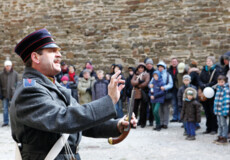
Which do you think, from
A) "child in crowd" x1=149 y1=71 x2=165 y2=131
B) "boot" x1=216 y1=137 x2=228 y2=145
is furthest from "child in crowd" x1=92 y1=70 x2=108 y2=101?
"boot" x1=216 y1=137 x2=228 y2=145

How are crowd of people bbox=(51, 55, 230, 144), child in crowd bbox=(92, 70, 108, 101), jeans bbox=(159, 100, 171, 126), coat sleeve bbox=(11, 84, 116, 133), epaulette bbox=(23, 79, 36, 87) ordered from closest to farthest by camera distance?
coat sleeve bbox=(11, 84, 116, 133)
epaulette bbox=(23, 79, 36, 87)
crowd of people bbox=(51, 55, 230, 144)
jeans bbox=(159, 100, 171, 126)
child in crowd bbox=(92, 70, 108, 101)

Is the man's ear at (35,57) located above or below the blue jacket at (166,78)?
above

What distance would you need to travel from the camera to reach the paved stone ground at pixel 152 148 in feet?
17.6

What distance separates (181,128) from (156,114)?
2.35 ft

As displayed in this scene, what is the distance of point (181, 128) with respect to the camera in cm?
787

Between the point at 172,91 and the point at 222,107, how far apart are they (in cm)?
237

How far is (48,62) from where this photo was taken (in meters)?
1.94

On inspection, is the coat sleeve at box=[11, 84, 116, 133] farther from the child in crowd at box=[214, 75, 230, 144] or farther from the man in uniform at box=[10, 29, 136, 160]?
the child in crowd at box=[214, 75, 230, 144]

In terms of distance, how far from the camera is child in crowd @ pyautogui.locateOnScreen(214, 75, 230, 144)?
244 inches

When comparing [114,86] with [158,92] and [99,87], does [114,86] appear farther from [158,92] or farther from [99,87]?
[99,87]

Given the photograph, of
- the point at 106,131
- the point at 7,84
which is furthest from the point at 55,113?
the point at 7,84

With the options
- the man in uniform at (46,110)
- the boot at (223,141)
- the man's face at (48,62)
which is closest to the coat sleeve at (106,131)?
the man in uniform at (46,110)

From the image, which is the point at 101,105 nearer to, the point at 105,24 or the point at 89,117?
the point at 89,117

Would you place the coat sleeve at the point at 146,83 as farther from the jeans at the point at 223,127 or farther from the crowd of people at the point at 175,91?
the jeans at the point at 223,127
